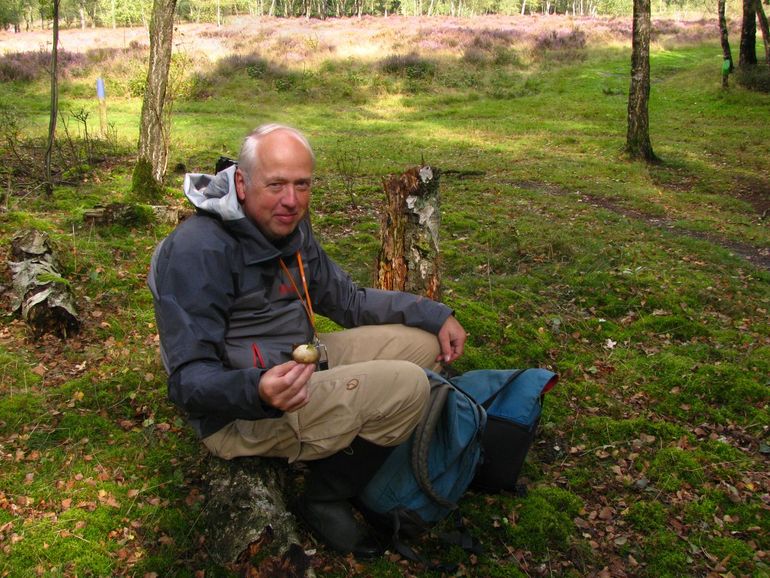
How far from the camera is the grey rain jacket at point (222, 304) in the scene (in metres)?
2.33

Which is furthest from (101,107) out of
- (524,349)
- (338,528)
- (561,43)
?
(561,43)

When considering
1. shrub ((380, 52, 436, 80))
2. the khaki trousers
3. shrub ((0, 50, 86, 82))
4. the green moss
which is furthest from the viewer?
shrub ((380, 52, 436, 80))

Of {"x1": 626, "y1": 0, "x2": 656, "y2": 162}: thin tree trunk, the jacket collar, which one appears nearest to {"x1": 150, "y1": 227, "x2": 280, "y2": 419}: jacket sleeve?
the jacket collar

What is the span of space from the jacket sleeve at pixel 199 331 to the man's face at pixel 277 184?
11.7 inches

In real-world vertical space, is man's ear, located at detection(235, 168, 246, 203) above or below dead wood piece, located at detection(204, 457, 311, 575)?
above

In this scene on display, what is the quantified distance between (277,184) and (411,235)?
6.58 feet

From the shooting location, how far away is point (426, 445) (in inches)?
111

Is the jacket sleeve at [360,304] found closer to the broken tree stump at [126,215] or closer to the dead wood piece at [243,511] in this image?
the dead wood piece at [243,511]

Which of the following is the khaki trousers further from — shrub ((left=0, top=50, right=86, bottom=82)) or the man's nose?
shrub ((left=0, top=50, right=86, bottom=82))

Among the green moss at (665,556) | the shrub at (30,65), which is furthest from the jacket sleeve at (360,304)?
the shrub at (30,65)

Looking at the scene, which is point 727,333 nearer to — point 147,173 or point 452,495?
point 452,495

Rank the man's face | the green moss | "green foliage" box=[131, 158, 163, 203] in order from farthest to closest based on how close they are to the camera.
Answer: "green foliage" box=[131, 158, 163, 203] → the green moss → the man's face

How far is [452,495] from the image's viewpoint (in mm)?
3029

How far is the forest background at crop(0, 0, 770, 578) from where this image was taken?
2980mm
